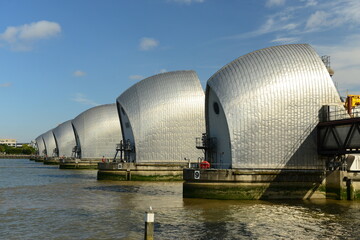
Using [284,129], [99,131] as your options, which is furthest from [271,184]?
[99,131]

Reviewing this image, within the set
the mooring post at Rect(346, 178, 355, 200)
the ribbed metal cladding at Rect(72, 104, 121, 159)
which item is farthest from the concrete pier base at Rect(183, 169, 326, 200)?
the ribbed metal cladding at Rect(72, 104, 121, 159)

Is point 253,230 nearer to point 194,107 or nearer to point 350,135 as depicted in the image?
point 350,135

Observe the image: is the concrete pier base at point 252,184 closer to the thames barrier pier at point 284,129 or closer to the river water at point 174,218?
the thames barrier pier at point 284,129

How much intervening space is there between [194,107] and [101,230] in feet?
130

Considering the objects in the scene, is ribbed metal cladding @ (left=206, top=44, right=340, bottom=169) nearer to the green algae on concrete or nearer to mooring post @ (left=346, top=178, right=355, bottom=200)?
mooring post @ (left=346, top=178, right=355, bottom=200)

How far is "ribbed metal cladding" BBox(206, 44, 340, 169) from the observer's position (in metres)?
34.6

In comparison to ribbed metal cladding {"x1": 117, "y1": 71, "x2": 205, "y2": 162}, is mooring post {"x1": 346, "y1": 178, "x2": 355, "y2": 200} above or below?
below

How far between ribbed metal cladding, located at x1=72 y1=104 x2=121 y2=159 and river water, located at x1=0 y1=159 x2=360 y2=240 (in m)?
50.5

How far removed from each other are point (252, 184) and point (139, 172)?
921 inches

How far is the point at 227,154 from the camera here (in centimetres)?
3662

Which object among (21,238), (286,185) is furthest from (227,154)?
(21,238)

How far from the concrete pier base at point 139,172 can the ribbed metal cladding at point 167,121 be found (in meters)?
3.77

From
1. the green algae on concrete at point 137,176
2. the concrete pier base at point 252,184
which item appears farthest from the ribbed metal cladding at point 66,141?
the concrete pier base at point 252,184

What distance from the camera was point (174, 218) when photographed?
23.6 metres
